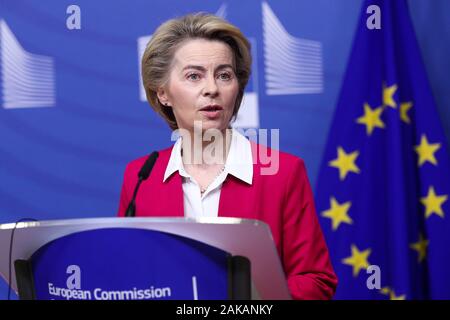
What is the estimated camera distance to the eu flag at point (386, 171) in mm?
2648

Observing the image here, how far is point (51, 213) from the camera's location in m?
3.13

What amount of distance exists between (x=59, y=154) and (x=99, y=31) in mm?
567

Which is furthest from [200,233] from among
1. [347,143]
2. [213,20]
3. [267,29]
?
[267,29]

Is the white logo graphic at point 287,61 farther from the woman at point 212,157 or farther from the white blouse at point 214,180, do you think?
the white blouse at point 214,180

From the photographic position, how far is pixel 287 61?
115 inches


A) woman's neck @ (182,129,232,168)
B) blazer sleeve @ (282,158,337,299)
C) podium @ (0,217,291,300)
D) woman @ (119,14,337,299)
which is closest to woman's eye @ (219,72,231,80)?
woman @ (119,14,337,299)

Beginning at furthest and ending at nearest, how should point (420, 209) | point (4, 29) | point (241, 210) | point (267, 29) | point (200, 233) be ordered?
point (4, 29)
point (267, 29)
point (420, 209)
point (241, 210)
point (200, 233)

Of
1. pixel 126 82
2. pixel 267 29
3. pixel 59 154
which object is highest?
pixel 267 29

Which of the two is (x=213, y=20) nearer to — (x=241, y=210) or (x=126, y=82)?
(x=241, y=210)

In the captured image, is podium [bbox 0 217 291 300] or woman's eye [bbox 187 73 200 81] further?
woman's eye [bbox 187 73 200 81]

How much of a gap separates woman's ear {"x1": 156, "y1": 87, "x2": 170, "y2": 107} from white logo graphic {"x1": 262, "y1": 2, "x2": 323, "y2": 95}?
908 mm

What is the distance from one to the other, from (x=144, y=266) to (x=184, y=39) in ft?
3.18

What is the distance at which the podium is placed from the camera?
3.84 feet

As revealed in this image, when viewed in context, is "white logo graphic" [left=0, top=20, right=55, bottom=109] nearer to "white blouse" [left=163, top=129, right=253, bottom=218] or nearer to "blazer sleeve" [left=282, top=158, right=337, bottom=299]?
"white blouse" [left=163, top=129, right=253, bottom=218]
